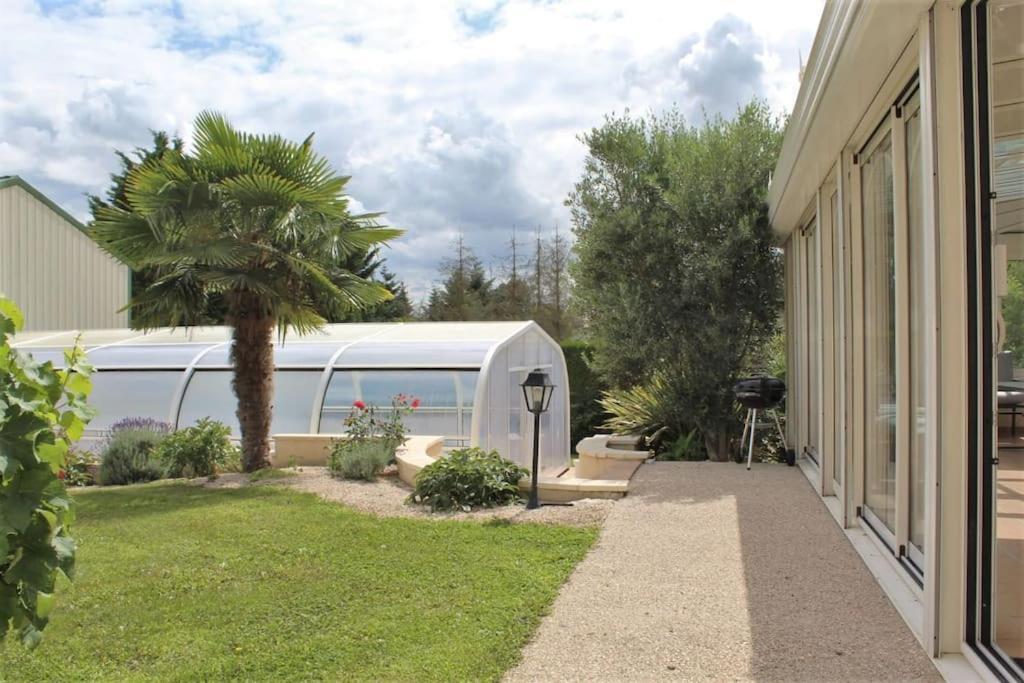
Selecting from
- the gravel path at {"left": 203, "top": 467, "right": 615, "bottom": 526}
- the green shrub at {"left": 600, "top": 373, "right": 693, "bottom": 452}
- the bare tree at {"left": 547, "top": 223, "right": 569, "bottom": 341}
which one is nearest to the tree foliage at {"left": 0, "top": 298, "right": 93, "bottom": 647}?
the gravel path at {"left": 203, "top": 467, "right": 615, "bottom": 526}

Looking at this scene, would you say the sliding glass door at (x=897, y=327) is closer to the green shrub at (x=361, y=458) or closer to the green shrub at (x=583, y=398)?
the green shrub at (x=361, y=458)

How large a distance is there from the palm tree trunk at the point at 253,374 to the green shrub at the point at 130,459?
1254 mm

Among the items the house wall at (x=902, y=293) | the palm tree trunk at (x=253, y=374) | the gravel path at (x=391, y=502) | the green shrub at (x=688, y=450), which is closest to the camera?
the house wall at (x=902, y=293)

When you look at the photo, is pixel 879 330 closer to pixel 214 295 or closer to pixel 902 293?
pixel 902 293

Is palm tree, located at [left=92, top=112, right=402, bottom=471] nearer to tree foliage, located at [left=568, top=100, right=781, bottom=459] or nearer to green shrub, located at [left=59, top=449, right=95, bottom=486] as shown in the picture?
green shrub, located at [left=59, top=449, right=95, bottom=486]

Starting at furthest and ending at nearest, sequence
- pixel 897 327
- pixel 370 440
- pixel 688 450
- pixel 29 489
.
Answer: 1. pixel 688 450
2. pixel 370 440
3. pixel 897 327
4. pixel 29 489

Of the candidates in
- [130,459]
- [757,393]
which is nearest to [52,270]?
[130,459]

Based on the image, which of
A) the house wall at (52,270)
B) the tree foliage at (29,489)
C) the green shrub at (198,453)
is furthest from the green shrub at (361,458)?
the house wall at (52,270)

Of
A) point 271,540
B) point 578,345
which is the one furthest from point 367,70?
point 578,345

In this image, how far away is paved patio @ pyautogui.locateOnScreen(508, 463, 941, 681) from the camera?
3.41 meters

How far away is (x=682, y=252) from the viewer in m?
10.0

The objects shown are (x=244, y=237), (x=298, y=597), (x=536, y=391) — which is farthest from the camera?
(x=244, y=237)

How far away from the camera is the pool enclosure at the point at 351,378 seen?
11.0 m

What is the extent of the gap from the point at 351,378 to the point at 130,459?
9.98ft
